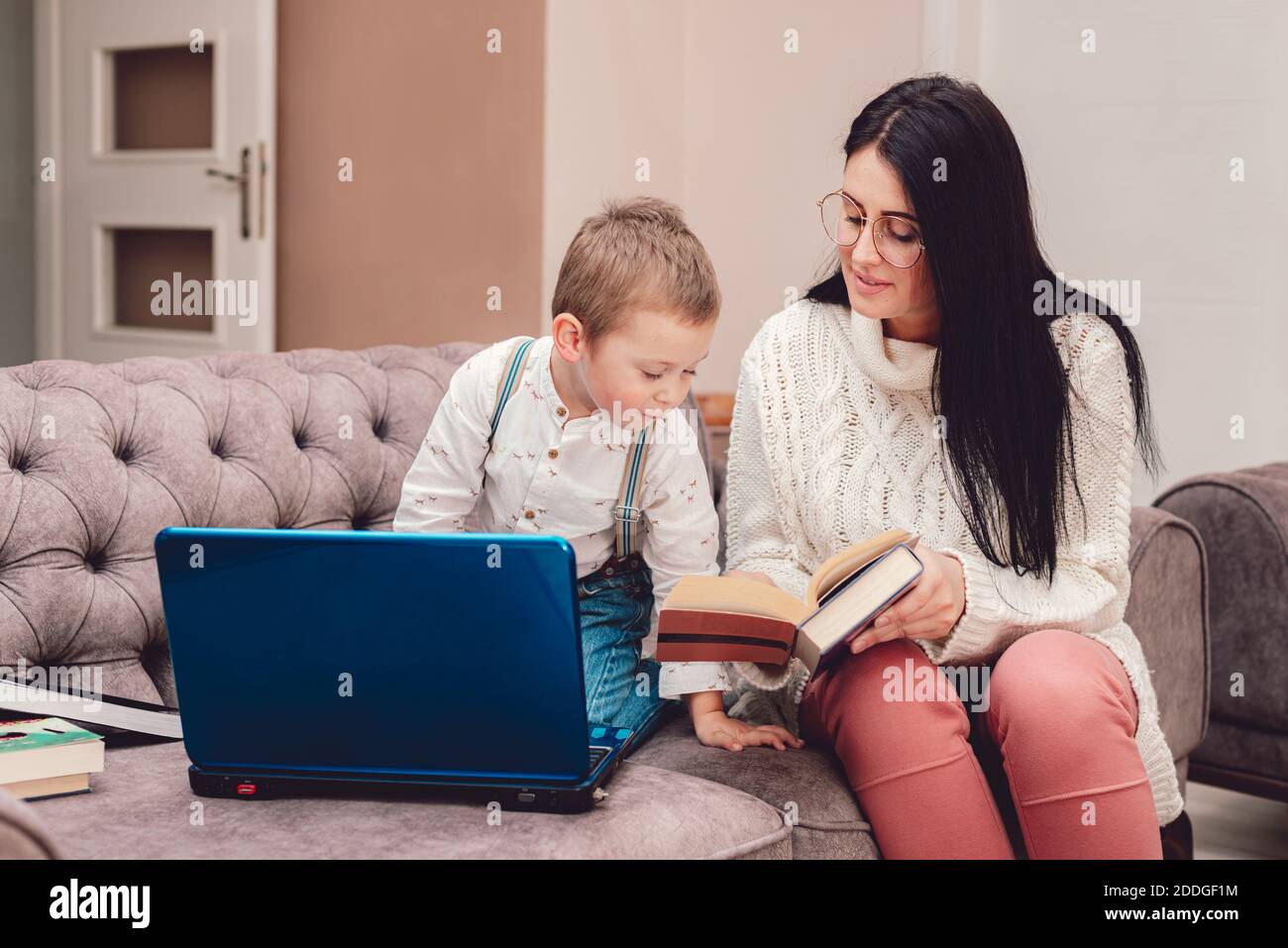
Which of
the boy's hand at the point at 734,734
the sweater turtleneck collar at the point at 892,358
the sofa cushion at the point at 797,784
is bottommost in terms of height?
the sofa cushion at the point at 797,784

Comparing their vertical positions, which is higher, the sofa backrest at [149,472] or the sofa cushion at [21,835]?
the sofa backrest at [149,472]

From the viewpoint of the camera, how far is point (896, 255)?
145 cm

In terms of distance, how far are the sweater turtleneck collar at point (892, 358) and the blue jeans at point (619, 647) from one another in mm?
374

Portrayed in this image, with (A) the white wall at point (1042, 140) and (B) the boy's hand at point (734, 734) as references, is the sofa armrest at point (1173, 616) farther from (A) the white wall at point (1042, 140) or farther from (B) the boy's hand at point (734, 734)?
(A) the white wall at point (1042, 140)

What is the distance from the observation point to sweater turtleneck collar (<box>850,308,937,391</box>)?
1.53m

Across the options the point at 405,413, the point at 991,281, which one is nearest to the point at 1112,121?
the point at 991,281

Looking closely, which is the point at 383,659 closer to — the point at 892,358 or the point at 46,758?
the point at 46,758

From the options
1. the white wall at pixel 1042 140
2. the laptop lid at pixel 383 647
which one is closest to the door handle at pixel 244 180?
the white wall at pixel 1042 140

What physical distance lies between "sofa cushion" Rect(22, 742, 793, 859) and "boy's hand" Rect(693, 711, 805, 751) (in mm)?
157

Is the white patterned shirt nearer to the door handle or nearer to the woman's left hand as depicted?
the woman's left hand

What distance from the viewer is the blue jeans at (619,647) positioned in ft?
4.88

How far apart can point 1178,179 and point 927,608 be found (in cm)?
214

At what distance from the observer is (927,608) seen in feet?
4.40

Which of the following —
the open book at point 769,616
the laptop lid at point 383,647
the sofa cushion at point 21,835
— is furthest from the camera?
the open book at point 769,616
